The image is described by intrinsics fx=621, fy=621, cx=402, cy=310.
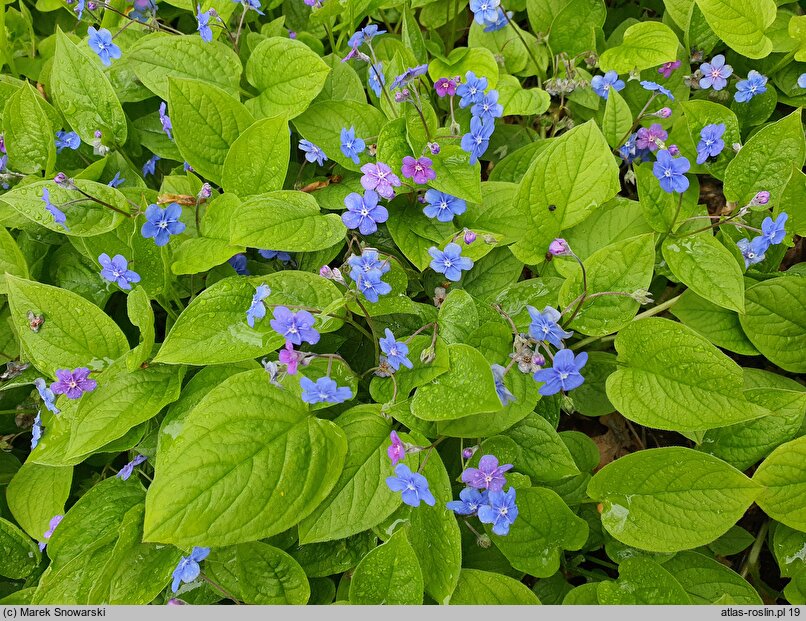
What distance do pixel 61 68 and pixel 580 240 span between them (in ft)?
7.72

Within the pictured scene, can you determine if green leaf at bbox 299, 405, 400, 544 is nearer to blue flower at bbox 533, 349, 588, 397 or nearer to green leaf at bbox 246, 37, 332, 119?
blue flower at bbox 533, 349, 588, 397

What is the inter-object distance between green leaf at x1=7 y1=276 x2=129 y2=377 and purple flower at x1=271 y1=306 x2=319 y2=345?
76cm

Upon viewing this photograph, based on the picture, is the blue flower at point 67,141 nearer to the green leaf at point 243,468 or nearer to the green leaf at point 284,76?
the green leaf at point 284,76

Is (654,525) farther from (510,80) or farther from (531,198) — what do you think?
(510,80)

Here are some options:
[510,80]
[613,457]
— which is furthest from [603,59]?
[613,457]

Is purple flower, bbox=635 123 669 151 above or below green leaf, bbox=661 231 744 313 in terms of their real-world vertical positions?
above

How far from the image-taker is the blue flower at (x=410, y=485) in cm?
184

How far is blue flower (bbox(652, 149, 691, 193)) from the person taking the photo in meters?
2.17

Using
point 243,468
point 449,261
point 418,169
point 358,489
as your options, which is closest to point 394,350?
point 449,261

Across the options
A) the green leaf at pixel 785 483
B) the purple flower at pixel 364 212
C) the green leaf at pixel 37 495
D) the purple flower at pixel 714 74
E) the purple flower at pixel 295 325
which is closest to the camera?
the purple flower at pixel 295 325

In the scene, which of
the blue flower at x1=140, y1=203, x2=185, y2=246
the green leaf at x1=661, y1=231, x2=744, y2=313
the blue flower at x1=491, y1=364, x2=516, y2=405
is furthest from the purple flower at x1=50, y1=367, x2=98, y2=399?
the green leaf at x1=661, y1=231, x2=744, y2=313

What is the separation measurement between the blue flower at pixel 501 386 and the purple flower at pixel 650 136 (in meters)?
1.30

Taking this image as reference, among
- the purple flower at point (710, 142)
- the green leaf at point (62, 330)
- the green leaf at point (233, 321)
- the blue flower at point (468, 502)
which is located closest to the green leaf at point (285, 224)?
the green leaf at point (233, 321)

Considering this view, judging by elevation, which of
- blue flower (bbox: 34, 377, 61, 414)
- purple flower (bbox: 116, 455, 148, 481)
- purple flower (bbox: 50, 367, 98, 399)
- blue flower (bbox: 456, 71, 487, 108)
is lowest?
purple flower (bbox: 116, 455, 148, 481)
